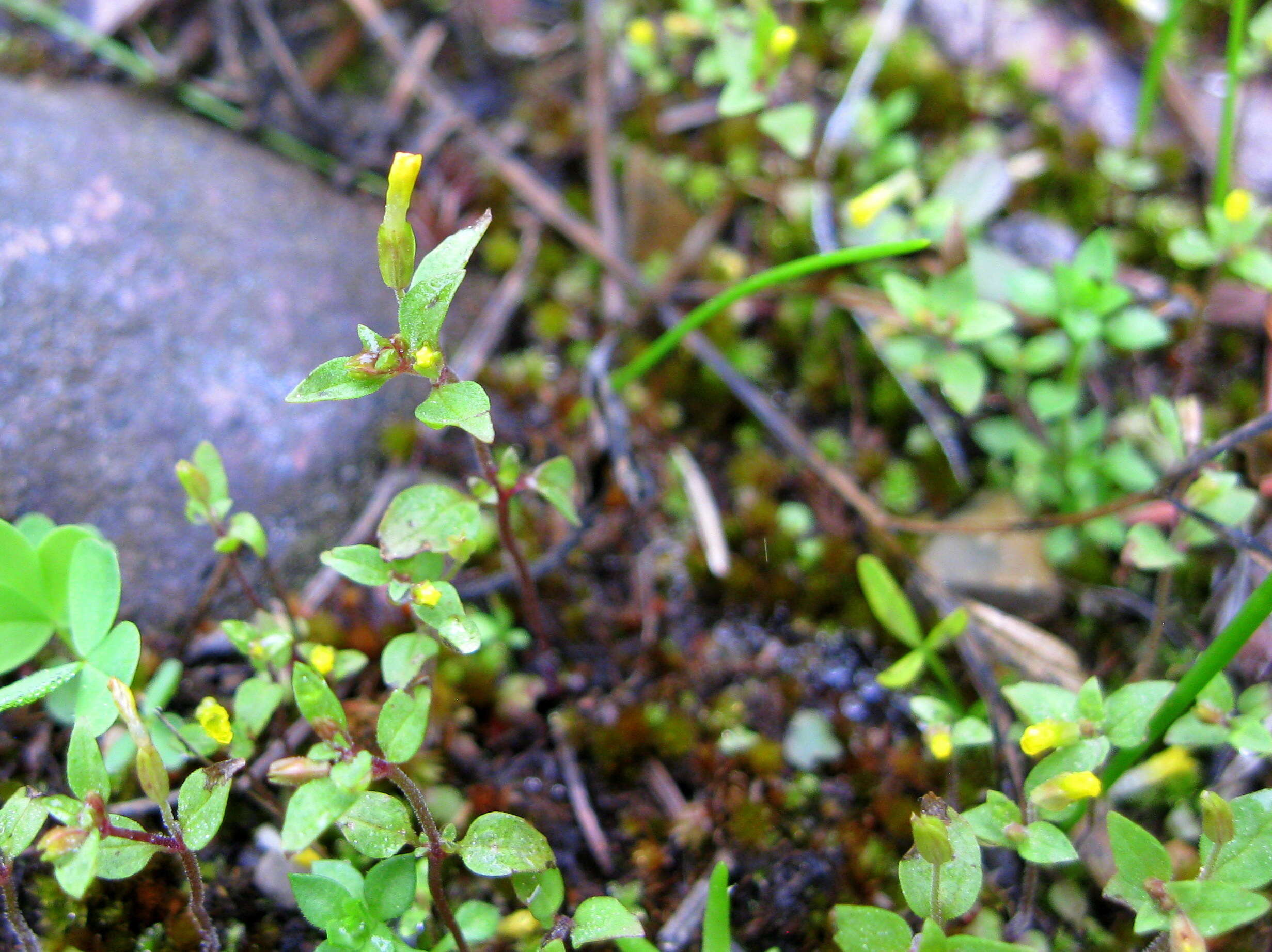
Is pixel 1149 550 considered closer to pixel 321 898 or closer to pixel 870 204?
pixel 870 204

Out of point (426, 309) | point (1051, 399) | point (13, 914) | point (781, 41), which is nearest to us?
point (426, 309)

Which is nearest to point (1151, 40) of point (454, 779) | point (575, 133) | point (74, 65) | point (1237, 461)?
point (1237, 461)

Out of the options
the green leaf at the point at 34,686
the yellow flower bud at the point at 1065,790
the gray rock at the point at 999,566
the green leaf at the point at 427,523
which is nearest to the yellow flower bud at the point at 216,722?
the green leaf at the point at 34,686

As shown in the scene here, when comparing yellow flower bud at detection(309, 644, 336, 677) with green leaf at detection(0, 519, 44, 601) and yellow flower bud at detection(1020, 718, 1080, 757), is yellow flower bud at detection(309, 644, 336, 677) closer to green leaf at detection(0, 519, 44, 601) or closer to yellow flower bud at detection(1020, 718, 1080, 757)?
green leaf at detection(0, 519, 44, 601)

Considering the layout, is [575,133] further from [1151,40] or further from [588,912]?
[588,912]

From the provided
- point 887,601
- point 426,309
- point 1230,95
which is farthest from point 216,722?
point 1230,95

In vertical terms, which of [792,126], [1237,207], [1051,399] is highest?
[1237,207]
